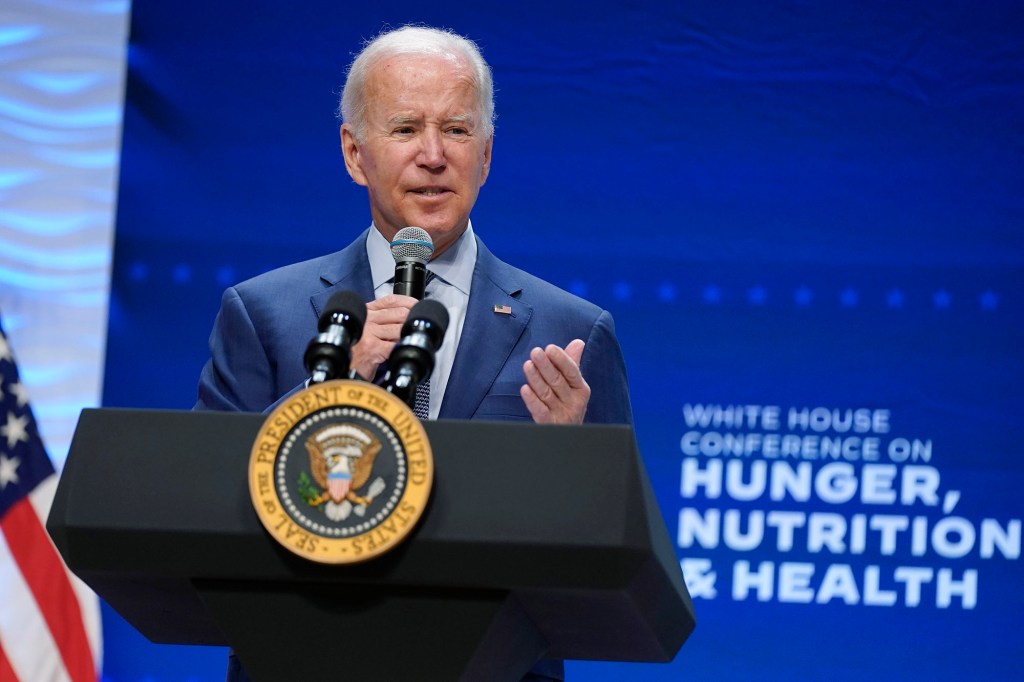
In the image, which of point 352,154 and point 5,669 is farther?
point 5,669

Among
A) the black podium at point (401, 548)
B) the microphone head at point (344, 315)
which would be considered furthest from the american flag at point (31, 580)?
the microphone head at point (344, 315)

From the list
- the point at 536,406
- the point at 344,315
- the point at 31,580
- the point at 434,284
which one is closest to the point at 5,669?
the point at 31,580

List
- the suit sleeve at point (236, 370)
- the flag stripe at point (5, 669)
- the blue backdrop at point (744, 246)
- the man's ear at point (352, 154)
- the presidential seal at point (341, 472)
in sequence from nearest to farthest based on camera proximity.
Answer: the presidential seal at point (341, 472), the suit sleeve at point (236, 370), the man's ear at point (352, 154), the flag stripe at point (5, 669), the blue backdrop at point (744, 246)

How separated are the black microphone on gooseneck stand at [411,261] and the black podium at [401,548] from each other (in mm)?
334

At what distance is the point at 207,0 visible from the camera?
390 centimetres

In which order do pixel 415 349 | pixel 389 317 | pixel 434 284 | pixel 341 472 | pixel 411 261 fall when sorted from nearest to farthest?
pixel 341 472 → pixel 415 349 → pixel 389 317 → pixel 411 261 → pixel 434 284

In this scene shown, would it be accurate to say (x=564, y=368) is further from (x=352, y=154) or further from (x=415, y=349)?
(x=352, y=154)

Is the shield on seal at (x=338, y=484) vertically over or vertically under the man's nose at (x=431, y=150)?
under

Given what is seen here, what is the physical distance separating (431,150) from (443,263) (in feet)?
0.61

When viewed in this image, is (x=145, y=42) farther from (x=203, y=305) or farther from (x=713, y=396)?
(x=713, y=396)

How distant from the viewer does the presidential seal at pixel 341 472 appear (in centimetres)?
118

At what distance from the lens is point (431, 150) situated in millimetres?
Answer: 1930

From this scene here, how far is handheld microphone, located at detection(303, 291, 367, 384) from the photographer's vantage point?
1.28 m

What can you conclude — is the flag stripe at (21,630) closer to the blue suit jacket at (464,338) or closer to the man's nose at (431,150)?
the blue suit jacket at (464,338)
